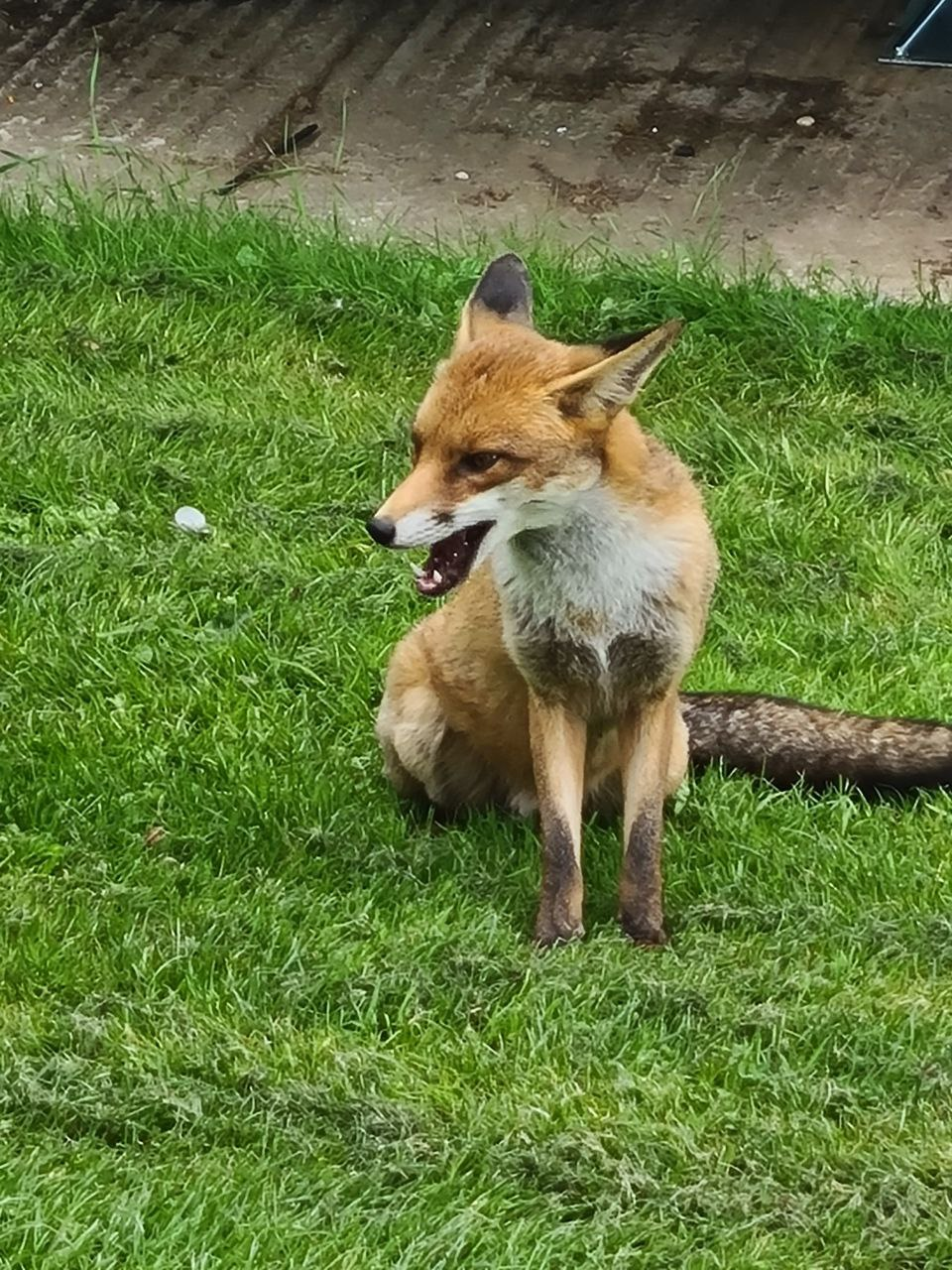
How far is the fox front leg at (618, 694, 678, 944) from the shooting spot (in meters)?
4.48

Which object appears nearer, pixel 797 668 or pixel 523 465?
pixel 523 465

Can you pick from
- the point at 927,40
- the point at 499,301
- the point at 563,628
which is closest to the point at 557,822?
the point at 563,628

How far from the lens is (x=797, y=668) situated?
5805 millimetres

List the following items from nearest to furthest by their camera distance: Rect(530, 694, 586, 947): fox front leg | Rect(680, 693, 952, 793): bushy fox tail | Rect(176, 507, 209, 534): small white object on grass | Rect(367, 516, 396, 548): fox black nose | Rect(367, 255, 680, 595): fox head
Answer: Rect(367, 516, 396, 548): fox black nose < Rect(367, 255, 680, 595): fox head < Rect(530, 694, 586, 947): fox front leg < Rect(680, 693, 952, 793): bushy fox tail < Rect(176, 507, 209, 534): small white object on grass

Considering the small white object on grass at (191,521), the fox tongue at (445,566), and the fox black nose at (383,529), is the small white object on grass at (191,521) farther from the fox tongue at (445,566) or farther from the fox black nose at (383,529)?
the fox black nose at (383,529)

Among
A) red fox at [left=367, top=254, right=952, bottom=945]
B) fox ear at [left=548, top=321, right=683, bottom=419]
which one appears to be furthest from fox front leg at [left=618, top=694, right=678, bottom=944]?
fox ear at [left=548, top=321, right=683, bottom=419]

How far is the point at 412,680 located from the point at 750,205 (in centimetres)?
461

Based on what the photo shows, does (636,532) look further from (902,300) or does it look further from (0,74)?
(0,74)

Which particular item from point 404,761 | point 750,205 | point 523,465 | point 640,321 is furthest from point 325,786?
point 750,205

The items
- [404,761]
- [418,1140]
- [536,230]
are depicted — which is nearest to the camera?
[418,1140]

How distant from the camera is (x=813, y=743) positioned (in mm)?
5035

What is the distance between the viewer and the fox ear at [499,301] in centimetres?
460

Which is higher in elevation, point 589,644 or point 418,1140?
point 589,644

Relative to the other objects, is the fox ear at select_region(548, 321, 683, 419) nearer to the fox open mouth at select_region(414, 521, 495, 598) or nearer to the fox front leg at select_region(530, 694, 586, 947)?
the fox open mouth at select_region(414, 521, 495, 598)
